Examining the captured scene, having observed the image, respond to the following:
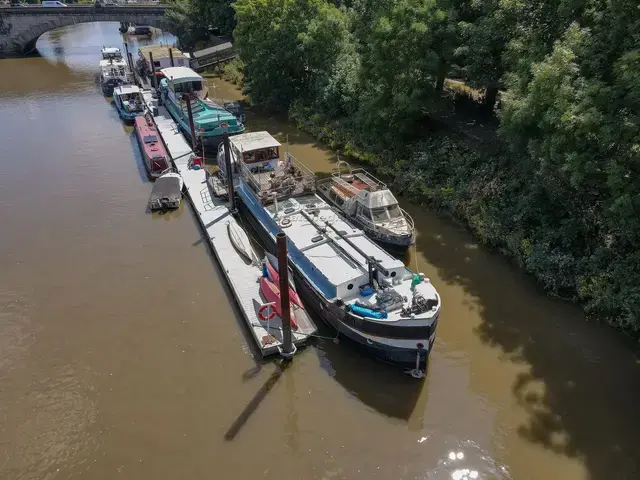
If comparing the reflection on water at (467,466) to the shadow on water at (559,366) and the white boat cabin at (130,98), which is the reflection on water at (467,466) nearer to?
the shadow on water at (559,366)

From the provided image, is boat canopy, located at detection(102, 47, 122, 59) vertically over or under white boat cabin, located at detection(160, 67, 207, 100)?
under

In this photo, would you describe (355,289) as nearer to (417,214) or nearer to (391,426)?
(391,426)

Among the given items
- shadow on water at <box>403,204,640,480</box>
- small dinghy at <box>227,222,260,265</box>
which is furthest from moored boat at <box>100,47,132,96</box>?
shadow on water at <box>403,204,640,480</box>

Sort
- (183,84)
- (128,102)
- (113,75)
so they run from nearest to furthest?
(183,84), (128,102), (113,75)

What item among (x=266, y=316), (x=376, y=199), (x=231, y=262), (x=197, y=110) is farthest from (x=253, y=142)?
(x=197, y=110)

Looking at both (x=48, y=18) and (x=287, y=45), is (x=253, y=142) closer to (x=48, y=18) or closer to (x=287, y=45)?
(x=287, y=45)

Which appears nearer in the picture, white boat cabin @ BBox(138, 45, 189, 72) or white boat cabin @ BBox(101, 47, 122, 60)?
white boat cabin @ BBox(138, 45, 189, 72)

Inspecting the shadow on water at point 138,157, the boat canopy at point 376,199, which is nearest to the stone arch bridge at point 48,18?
the shadow on water at point 138,157

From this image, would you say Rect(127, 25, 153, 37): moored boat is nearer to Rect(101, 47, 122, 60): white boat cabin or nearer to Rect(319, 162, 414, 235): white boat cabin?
Rect(101, 47, 122, 60): white boat cabin
